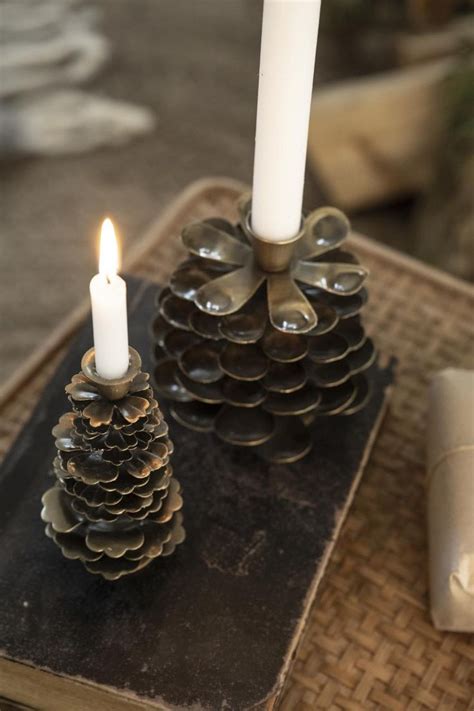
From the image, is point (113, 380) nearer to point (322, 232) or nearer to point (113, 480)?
point (113, 480)

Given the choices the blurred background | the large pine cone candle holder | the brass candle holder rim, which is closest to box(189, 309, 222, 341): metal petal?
the large pine cone candle holder

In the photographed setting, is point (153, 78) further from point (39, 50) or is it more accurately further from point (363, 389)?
point (363, 389)

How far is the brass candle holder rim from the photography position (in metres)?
0.52

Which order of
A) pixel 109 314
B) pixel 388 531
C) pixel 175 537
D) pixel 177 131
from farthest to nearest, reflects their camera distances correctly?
pixel 177 131 < pixel 388 531 < pixel 175 537 < pixel 109 314

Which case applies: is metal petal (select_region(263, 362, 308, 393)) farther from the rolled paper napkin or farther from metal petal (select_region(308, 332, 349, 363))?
the rolled paper napkin

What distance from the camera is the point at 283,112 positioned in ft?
1.85

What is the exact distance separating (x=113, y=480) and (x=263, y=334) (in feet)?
0.47

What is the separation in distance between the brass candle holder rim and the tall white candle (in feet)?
0.46

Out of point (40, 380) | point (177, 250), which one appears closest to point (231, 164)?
point (177, 250)

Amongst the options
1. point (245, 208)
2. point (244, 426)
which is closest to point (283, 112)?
point (245, 208)

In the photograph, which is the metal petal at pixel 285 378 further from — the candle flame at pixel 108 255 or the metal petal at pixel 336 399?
the candle flame at pixel 108 255

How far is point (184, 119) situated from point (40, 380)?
0.70 meters

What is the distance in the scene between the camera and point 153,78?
145 cm

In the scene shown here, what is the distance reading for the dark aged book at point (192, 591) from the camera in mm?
571
